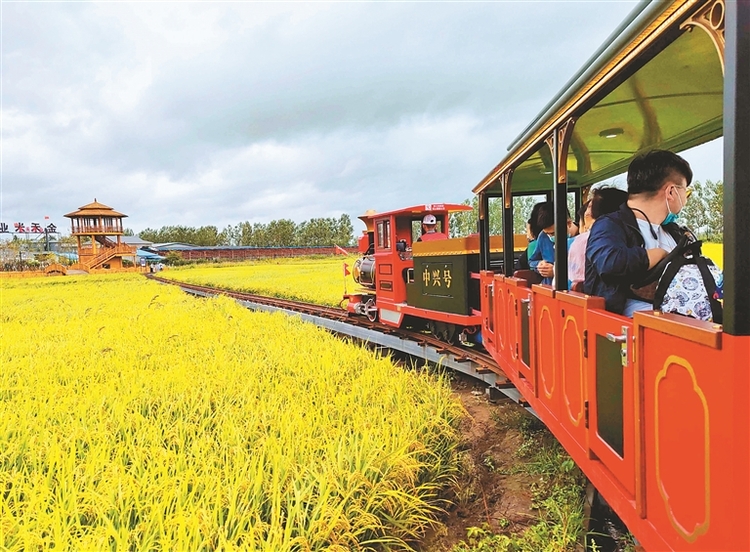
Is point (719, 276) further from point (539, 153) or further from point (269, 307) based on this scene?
point (269, 307)

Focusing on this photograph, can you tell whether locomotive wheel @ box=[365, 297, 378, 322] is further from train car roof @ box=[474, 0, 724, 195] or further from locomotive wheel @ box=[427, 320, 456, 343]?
train car roof @ box=[474, 0, 724, 195]

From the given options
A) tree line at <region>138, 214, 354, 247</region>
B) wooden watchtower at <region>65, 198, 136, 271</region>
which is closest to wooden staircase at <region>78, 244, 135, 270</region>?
wooden watchtower at <region>65, 198, 136, 271</region>

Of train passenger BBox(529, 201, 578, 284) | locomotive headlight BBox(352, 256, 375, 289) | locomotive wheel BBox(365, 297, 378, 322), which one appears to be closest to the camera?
train passenger BBox(529, 201, 578, 284)

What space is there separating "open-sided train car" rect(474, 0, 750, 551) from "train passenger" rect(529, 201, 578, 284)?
0.33 metres

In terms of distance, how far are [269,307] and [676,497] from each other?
11609 mm

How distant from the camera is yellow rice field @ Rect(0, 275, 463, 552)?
2.57 metres

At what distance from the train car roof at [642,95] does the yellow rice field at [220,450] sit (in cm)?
242

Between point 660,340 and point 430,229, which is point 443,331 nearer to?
point 430,229

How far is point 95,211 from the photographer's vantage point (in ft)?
151

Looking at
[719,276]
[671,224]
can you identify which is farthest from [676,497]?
[671,224]

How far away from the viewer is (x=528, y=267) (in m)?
5.02

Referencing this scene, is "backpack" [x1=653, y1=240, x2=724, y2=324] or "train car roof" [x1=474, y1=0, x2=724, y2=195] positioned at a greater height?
"train car roof" [x1=474, y1=0, x2=724, y2=195]

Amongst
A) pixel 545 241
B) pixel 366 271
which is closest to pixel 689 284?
pixel 545 241

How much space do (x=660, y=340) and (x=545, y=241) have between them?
273cm
